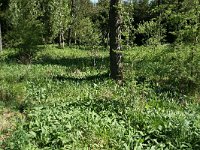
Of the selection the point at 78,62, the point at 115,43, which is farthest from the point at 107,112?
the point at 78,62

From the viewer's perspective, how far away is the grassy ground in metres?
7.48

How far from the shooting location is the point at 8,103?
11.5 metres

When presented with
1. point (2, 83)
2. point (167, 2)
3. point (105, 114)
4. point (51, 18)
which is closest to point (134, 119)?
point (105, 114)

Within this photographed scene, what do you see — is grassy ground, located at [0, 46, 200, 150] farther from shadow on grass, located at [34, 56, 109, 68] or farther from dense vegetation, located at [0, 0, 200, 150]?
shadow on grass, located at [34, 56, 109, 68]

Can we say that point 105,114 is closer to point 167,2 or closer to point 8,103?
point 8,103

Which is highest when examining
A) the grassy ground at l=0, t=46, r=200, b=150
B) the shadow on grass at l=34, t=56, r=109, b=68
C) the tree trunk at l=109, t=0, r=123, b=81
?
the tree trunk at l=109, t=0, r=123, b=81

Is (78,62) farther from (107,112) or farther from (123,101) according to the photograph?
(107,112)

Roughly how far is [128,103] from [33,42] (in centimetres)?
1853

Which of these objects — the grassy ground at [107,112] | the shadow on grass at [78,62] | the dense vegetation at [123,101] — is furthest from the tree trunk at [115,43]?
the shadow on grass at [78,62]

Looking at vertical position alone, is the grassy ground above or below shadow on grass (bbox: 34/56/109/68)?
above

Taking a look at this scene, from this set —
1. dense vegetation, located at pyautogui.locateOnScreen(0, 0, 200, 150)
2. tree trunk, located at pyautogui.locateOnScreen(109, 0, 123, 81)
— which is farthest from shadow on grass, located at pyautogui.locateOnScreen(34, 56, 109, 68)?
tree trunk, located at pyautogui.locateOnScreen(109, 0, 123, 81)

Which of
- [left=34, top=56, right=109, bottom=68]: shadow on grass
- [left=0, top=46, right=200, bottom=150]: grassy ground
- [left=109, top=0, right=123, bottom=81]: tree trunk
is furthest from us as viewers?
[left=34, top=56, right=109, bottom=68]: shadow on grass

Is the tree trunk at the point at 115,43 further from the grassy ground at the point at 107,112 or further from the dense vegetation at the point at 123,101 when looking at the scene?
the grassy ground at the point at 107,112

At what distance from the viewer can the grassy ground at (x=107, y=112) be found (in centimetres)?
748
